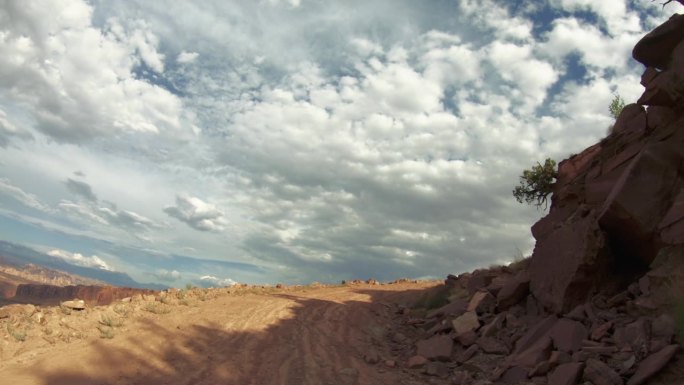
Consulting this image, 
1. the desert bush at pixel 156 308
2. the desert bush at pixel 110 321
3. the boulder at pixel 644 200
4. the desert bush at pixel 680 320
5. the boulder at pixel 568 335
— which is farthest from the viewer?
the desert bush at pixel 156 308

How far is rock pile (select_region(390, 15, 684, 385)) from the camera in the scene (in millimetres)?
9445

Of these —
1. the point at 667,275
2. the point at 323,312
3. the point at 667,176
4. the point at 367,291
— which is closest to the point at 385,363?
the point at 323,312

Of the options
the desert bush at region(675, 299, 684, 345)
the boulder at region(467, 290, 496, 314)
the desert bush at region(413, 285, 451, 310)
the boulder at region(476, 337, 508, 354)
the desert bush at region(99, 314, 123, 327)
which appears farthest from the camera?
the desert bush at region(413, 285, 451, 310)

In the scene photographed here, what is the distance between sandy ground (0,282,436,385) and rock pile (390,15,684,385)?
2.15 m

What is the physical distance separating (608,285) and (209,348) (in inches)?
419

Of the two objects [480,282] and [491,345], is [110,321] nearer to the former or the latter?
[491,345]

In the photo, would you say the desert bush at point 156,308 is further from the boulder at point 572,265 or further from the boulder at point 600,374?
the boulder at point 600,374

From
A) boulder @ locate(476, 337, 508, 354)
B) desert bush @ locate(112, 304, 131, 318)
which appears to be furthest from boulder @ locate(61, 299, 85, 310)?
boulder @ locate(476, 337, 508, 354)

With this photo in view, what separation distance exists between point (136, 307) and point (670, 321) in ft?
50.1

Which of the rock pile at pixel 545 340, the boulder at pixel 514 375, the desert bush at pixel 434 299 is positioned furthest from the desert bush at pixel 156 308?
the boulder at pixel 514 375

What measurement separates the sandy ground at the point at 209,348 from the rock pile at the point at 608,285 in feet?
7.05

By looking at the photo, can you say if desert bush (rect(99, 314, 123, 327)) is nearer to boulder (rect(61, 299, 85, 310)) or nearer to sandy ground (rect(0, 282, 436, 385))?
sandy ground (rect(0, 282, 436, 385))

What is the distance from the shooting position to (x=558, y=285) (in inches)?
488

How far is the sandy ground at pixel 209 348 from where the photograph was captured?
10.7m
